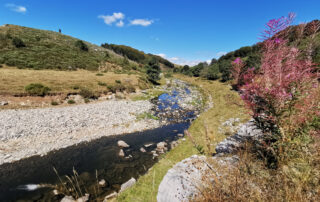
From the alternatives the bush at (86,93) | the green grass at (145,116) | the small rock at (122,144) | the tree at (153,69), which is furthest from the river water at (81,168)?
the tree at (153,69)

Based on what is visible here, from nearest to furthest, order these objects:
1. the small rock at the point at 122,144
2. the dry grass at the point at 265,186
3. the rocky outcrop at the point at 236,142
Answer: the dry grass at the point at 265,186, the rocky outcrop at the point at 236,142, the small rock at the point at 122,144

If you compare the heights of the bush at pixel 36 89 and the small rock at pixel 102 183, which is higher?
the bush at pixel 36 89

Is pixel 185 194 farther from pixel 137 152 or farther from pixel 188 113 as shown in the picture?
pixel 188 113

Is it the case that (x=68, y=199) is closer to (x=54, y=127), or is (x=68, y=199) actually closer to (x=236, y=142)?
(x=236, y=142)

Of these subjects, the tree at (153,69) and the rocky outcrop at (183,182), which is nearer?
the rocky outcrop at (183,182)

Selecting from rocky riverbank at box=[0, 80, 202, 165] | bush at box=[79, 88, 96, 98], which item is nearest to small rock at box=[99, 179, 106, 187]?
rocky riverbank at box=[0, 80, 202, 165]

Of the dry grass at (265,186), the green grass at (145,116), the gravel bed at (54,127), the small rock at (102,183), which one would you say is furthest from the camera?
the green grass at (145,116)

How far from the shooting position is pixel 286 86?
289 centimetres

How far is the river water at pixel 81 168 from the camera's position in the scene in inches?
267

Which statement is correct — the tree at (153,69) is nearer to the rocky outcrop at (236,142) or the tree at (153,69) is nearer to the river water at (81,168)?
the river water at (81,168)

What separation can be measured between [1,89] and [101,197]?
2151 centimetres

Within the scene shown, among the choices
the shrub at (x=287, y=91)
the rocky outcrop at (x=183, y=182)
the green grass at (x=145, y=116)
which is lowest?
the green grass at (x=145, y=116)

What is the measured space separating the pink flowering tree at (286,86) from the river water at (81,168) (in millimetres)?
6247

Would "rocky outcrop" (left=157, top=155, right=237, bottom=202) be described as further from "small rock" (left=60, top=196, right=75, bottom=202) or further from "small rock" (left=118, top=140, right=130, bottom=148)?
"small rock" (left=118, top=140, right=130, bottom=148)
